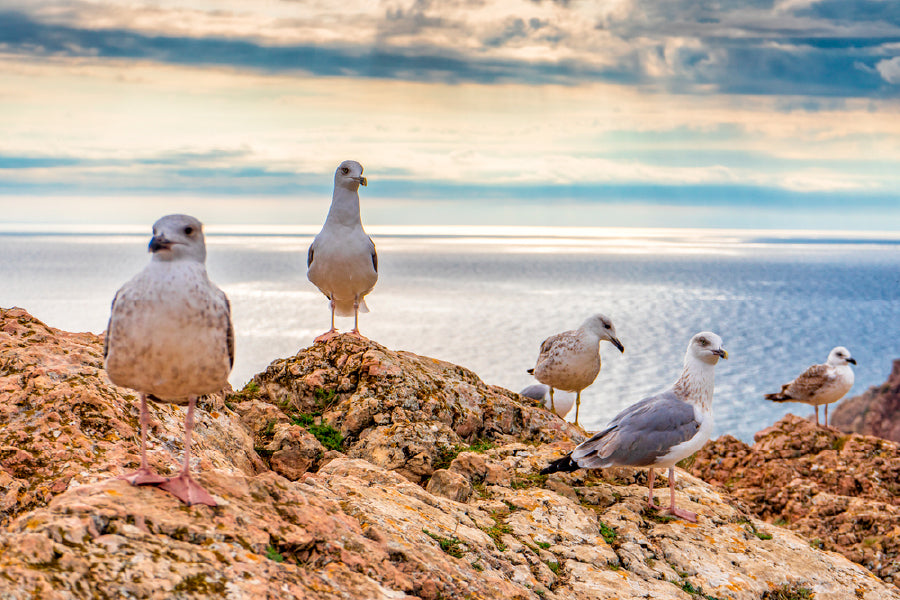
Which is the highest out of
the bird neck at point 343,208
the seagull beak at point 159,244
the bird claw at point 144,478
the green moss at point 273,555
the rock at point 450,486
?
the bird neck at point 343,208

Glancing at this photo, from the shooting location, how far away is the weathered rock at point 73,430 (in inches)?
261

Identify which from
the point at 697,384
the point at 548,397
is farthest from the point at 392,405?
the point at 548,397

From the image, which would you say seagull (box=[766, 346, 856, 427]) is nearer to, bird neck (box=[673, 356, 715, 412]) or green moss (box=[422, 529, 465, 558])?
bird neck (box=[673, 356, 715, 412])

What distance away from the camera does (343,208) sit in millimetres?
13195

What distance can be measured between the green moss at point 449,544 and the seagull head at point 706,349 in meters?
5.21

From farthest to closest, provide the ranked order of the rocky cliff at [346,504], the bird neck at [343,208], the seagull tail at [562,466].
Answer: the bird neck at [343,208] → the seagull tail at [562,466] → the rocky cliff at [346,504]

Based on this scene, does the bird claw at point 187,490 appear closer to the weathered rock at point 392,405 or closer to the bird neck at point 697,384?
the weathered rock at point 392,405

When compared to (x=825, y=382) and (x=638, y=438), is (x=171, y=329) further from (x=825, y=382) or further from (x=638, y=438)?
(x=825, y=382)

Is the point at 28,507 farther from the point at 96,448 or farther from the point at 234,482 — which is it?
the point at 234,482

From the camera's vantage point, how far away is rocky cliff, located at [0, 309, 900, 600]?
16.4ft

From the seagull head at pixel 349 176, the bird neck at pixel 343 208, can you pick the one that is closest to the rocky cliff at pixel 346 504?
the bird neck at pixel 343 208

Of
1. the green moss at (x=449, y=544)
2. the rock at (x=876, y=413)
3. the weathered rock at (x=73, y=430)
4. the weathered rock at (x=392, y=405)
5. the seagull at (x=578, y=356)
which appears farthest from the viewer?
the rock at (x=876, y=413)

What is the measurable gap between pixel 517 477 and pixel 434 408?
1.67m

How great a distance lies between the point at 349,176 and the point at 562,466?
6.29m
